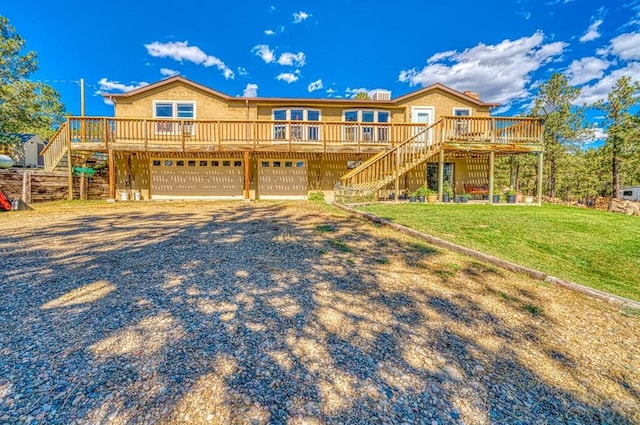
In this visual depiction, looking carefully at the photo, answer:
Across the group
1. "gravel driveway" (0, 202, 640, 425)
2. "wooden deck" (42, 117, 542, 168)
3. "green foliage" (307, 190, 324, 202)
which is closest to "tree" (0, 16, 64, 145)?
"wooden deck" (42, 117, 542, 168)

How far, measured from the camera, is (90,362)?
83.7 inches

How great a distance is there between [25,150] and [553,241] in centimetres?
3499

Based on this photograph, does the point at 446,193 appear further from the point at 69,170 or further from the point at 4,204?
the point at 4,204

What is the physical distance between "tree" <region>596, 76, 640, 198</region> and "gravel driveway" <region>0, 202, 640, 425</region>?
23.5m

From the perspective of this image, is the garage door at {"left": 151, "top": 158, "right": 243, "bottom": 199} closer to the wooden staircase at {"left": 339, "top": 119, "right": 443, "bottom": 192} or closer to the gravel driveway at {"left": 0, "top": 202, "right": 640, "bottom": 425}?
the wooden staircase at {"left": 339, "top": 119, "right": 443, "bottom": 192}

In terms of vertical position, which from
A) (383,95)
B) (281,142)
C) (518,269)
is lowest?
(518,269)

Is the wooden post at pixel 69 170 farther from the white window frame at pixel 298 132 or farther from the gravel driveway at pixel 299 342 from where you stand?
the gravel driveway at pixel 299 342

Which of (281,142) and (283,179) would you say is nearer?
(281,142)

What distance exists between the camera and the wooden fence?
10.6 metres

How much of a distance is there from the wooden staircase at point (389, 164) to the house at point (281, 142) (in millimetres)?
42

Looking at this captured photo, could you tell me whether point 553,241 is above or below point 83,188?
below

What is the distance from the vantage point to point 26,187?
35.9 ft

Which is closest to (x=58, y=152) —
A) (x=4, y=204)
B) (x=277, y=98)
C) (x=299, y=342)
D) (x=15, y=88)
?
(x=4, y=204)

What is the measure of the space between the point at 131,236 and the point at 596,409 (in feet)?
23.4
